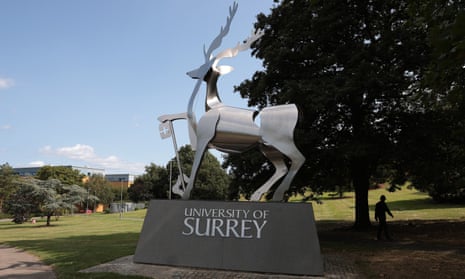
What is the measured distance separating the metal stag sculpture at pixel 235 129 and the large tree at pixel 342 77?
445 centimetres

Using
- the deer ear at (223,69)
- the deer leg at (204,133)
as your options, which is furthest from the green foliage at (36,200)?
the deer ear at (223,69)

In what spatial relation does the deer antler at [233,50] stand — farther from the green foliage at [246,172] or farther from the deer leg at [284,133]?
the green foliage at [246,172]

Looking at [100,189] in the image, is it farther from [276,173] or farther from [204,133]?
[276,173]

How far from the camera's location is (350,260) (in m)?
9.64

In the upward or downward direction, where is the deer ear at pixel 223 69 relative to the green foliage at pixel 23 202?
upward

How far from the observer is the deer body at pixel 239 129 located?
28.4 ft

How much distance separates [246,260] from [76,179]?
6300 centimetres

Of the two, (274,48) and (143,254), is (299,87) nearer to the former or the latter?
(274,48)

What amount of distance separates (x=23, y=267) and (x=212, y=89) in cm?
671

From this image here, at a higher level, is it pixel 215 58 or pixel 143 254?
pixel 215 58

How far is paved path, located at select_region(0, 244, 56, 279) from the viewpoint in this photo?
7898 mm

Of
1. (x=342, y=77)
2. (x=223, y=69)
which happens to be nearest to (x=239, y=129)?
(x=223, y=69)

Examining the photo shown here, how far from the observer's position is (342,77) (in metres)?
13.4

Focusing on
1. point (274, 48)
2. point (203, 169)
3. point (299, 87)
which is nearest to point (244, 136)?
point (299, 87)
